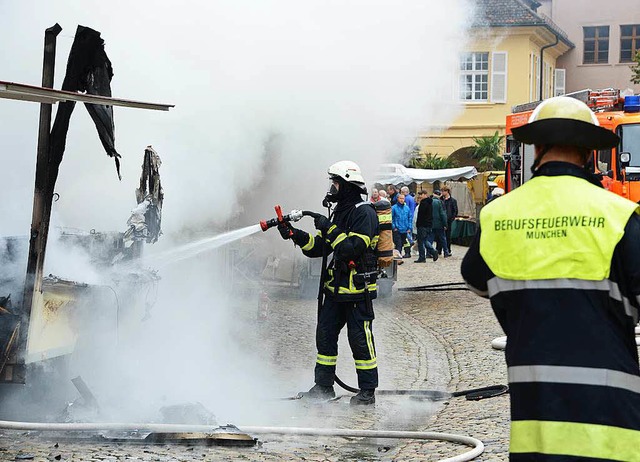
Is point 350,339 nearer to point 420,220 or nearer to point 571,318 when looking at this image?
point 571,318

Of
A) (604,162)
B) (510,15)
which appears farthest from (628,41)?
(604,162)

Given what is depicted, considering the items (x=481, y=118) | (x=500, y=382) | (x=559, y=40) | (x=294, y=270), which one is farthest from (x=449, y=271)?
(x=559, y=40)

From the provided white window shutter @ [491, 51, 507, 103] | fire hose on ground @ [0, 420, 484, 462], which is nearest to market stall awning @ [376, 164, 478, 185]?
white window shutter @ [491, 51, 507, 103]

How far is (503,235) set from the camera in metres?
2.97

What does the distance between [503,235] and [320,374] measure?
4.71 metres

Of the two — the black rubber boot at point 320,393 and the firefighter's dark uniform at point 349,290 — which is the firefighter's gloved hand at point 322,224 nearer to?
the firefighter's dark uniform at point 349,290

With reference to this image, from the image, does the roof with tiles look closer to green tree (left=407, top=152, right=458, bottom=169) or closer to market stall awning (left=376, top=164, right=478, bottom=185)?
green tree (left=407, top=152, right=458, bottom=169)

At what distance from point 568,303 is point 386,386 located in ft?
18.6

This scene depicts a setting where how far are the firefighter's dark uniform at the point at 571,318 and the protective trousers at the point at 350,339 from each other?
4454 millimetres

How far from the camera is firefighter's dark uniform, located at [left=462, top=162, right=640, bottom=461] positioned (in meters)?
2.79

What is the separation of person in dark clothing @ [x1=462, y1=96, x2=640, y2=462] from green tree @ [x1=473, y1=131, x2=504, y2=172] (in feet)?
106

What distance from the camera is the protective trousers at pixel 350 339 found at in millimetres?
7418

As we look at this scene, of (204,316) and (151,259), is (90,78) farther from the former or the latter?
(204,316)

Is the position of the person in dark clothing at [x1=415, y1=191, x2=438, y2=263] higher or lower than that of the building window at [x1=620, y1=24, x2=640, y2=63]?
lower
